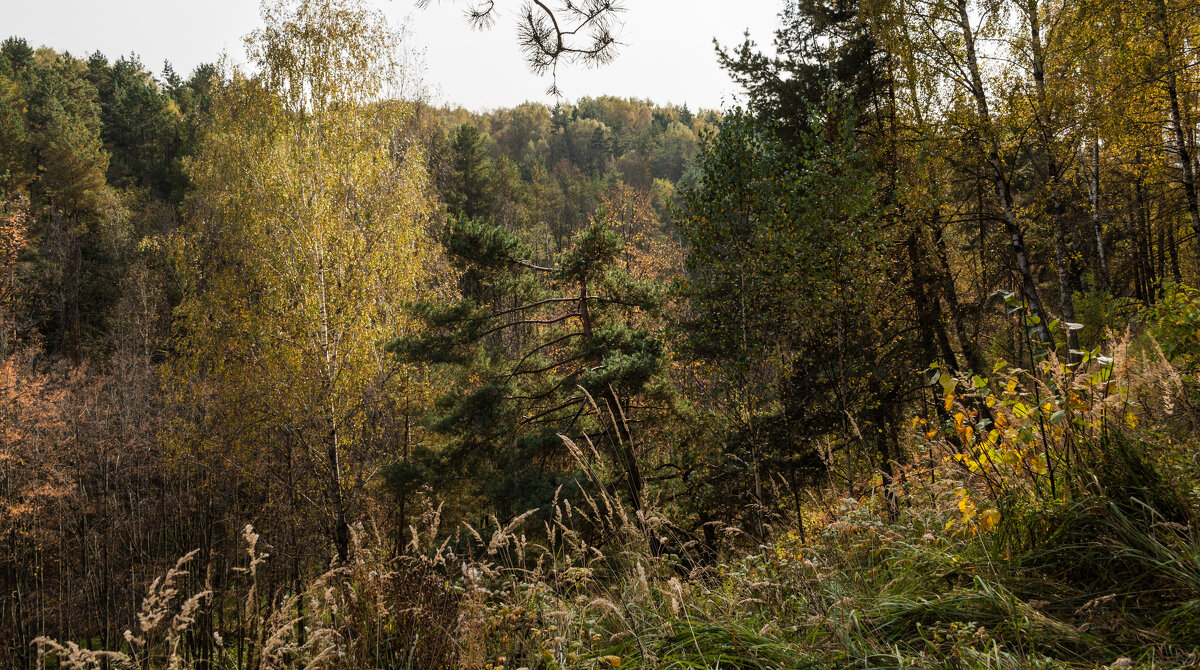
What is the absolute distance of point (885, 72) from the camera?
10.3 meters

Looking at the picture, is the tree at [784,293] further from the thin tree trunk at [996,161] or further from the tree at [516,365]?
the thin tree trunk at [996,161]

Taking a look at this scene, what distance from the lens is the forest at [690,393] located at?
2.10 m

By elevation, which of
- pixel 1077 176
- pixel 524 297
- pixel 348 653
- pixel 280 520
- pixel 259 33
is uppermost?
pixel 259 33

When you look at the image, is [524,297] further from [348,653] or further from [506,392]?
[348,653]

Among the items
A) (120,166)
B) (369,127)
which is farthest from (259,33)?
(120,166)

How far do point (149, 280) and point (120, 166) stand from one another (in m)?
12.4

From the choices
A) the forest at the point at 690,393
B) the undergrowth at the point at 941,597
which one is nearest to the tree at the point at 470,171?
the forest at the point at 690,393

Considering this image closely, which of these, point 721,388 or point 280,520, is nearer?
point 721,388

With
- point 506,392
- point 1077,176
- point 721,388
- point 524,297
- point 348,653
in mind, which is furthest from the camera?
point 1077,176

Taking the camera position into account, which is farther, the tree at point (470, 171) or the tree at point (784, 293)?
the tree at point (470, 171)

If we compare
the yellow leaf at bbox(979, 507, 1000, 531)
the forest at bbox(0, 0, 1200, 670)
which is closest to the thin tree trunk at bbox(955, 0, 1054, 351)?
the forest at bbox(0, 0, 1200, 670)

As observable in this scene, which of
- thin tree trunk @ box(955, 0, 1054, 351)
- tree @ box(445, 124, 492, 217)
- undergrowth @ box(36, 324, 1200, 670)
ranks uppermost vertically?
tree @ box(445, 124, 492, 217)

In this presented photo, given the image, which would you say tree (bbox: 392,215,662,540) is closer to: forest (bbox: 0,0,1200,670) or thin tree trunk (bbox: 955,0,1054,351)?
forest (bbox: 0,0,1200,670)

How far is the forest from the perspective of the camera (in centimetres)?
210
